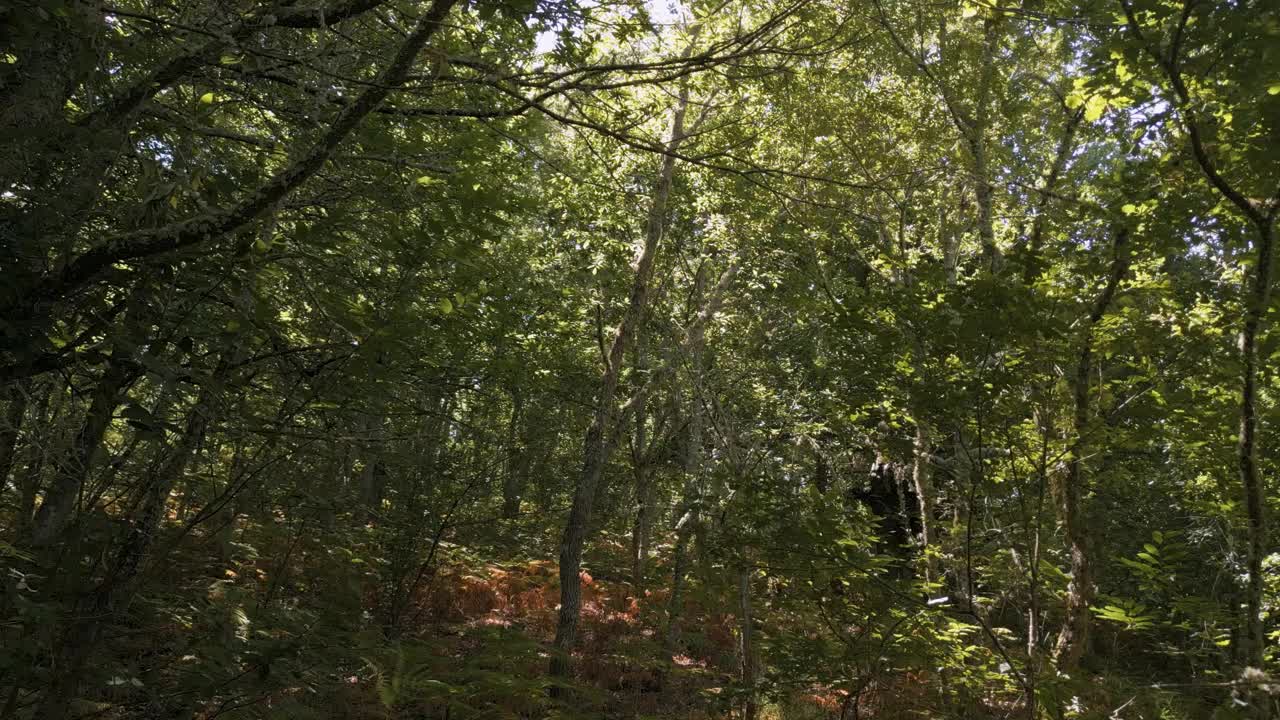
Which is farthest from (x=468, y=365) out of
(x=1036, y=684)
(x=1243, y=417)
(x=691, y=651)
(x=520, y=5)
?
(x=691, y=651)

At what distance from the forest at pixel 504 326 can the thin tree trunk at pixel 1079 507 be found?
3 cm

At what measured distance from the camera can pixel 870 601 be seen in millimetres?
4137

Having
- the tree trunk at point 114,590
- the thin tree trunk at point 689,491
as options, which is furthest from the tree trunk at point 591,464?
the tree trunk at point 114,590

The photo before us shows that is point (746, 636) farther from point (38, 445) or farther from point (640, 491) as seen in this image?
point (38, 445)

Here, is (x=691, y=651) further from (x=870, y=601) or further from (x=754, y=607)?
(x=870, y=601)

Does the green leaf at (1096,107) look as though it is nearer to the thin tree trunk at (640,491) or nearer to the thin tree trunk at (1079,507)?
the thin tree trunk at (1079,507)

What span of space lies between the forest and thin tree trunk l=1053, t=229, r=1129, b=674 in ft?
0.11

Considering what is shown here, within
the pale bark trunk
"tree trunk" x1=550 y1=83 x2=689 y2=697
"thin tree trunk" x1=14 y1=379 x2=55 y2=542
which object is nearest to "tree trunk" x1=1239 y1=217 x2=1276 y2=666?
the pale bark trunk

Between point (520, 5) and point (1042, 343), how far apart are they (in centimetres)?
343

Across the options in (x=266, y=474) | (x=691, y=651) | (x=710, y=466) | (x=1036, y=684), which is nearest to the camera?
(x=266, y=474)

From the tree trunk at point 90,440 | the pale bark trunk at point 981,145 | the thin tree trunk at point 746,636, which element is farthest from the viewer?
the thin tree trunk at point 746,636

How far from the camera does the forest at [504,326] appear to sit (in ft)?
6.97

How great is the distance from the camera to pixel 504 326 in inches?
193

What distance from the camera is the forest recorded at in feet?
6.97
